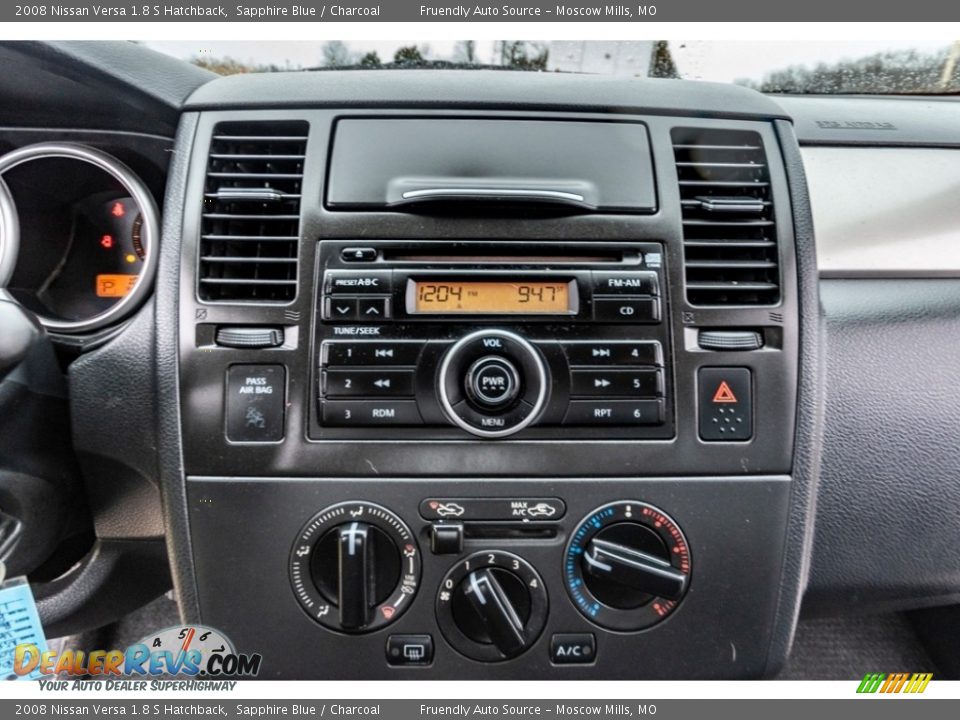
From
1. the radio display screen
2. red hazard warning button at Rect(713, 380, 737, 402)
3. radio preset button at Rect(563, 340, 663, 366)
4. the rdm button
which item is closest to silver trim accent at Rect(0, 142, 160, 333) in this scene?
the rdm button

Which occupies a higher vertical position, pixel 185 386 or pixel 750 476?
pixel 185 386

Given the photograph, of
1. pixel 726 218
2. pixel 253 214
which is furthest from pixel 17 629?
pixel 726 218

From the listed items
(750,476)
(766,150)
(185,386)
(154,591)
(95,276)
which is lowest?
(154,591)

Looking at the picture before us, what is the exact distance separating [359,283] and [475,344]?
210mm

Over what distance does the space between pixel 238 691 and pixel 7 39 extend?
3.74 ft

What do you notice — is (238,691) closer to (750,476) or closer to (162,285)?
(162,285)

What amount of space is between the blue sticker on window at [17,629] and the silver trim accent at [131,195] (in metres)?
0.46

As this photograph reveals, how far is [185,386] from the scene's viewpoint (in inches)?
46.7

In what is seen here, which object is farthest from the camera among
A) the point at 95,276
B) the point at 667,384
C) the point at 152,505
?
the point at 95,276

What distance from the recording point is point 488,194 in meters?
1.16

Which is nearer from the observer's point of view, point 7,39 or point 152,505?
point 7,39

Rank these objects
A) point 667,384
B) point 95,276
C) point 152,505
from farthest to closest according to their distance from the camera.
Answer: point 95,276
point 152,505
point 667,384

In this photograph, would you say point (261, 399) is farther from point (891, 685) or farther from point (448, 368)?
point (891, 685)
